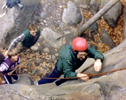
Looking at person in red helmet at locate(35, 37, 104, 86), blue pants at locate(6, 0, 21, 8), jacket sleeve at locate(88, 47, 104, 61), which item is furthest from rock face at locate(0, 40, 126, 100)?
blue pants at locate(6, 0, 21, 8)

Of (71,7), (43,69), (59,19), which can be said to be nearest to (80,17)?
(71,7)

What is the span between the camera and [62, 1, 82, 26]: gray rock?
7500mm

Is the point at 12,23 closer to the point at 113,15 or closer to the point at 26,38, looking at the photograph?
the point at 26,38

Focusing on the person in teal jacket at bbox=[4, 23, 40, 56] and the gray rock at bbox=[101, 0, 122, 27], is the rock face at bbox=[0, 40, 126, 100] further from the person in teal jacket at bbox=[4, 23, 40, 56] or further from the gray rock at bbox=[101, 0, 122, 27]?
the gray rock at bbox=[101, 0, 122, 27]

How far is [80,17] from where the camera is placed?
7.92 metres

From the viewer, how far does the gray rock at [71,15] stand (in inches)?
295

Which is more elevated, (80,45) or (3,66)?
(80,45)

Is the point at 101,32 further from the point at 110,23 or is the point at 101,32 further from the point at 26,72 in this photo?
the point at 26,72

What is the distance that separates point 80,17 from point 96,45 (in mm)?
1894

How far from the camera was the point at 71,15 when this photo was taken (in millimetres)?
7621

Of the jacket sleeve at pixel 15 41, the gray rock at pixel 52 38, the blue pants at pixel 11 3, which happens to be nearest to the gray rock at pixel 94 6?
the gray rock at pixel 52 38

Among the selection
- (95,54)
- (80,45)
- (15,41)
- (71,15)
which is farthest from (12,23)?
(95,54)

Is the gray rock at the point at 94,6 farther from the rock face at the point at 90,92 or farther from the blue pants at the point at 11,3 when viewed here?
the rock face at the point at 90,92

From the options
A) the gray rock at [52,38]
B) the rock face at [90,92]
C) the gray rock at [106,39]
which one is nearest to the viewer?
the rock face at [90,92]
